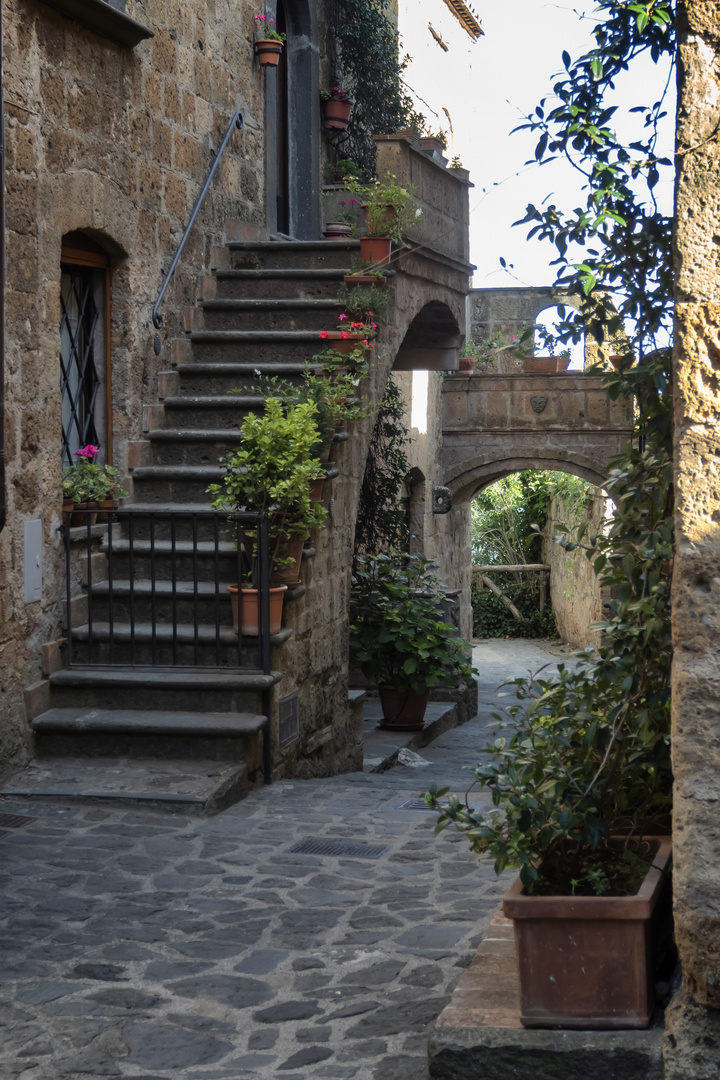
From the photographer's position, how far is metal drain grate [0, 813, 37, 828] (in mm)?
5031

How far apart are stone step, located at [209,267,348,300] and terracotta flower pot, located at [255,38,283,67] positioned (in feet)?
6.28

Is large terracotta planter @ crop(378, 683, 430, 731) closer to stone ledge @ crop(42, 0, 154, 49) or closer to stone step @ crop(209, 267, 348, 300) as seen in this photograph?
stone step @ crop(209, 267, 348, 300)

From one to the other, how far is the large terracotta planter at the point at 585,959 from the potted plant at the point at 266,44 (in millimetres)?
8223

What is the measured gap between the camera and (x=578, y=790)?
2803 millimetres

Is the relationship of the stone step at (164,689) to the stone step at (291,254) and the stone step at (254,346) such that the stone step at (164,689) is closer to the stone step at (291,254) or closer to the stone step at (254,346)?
the stone step at (254,346)

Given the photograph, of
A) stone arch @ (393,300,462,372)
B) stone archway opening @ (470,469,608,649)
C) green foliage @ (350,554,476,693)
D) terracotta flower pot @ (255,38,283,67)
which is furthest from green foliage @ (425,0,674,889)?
stone archway opening @ (470,469,608,649)

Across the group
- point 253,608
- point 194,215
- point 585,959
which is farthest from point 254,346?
point 585,959

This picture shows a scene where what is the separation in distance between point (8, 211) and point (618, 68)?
3.59 m

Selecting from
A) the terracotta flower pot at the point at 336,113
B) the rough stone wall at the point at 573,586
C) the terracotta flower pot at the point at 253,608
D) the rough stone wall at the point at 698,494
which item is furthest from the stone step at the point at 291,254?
the rough stone wall at the point at 573,586

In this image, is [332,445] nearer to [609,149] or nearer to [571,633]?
[609,149]

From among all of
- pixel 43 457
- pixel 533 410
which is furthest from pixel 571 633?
pixel 43 457

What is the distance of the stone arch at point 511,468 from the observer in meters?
15.4

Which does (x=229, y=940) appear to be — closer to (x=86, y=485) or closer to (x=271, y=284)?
(x=86, y=485)

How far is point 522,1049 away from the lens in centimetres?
255
